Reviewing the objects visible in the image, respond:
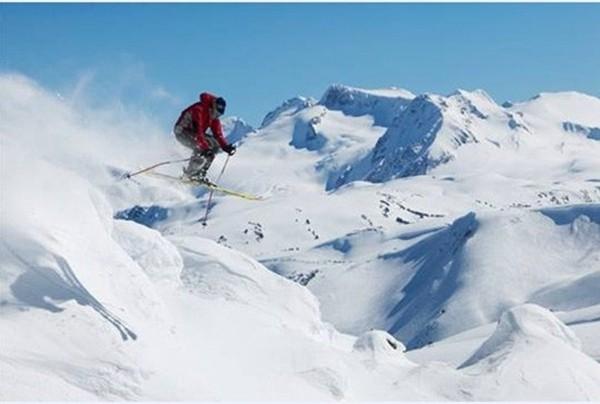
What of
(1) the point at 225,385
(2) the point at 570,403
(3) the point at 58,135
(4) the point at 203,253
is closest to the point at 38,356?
(1) the point at 225,385

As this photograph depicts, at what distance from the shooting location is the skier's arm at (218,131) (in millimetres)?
28317

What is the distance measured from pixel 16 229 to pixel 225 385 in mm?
7175

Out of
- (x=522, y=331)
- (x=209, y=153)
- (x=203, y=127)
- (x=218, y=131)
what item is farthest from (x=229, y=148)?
(x=522, y=331)

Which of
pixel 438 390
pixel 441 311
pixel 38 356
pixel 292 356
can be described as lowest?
pixel 441 311

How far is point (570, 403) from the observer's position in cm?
3084

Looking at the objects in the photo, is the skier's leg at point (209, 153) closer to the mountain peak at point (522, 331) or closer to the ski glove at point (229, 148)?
the ski glove at point (229, 148)

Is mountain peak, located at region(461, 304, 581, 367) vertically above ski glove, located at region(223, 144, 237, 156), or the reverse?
ski glove, located at region(223, 144, 237, 156)

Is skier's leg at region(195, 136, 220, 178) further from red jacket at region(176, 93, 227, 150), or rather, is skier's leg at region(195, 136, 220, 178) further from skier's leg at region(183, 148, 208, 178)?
red jacket at region(176, 93, 227, 150)

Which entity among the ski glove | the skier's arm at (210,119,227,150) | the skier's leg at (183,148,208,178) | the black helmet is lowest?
the skier's leg at (183,148,208,178)

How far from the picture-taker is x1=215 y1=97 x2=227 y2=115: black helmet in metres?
27.5

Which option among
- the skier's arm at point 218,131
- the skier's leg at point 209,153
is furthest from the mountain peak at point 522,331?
the skier's arm at point 218,131

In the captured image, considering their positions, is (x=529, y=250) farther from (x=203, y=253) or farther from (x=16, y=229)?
(x=16, y=229)

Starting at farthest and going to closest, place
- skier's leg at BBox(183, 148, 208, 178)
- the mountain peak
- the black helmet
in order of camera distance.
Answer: the mountain peak → skier's leg at BBox(183, 148, 208, 178) → the black helmet

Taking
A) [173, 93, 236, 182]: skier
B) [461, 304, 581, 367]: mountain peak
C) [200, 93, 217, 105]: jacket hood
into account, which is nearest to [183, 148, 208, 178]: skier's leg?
[173, 93, 236, 182]: skier
